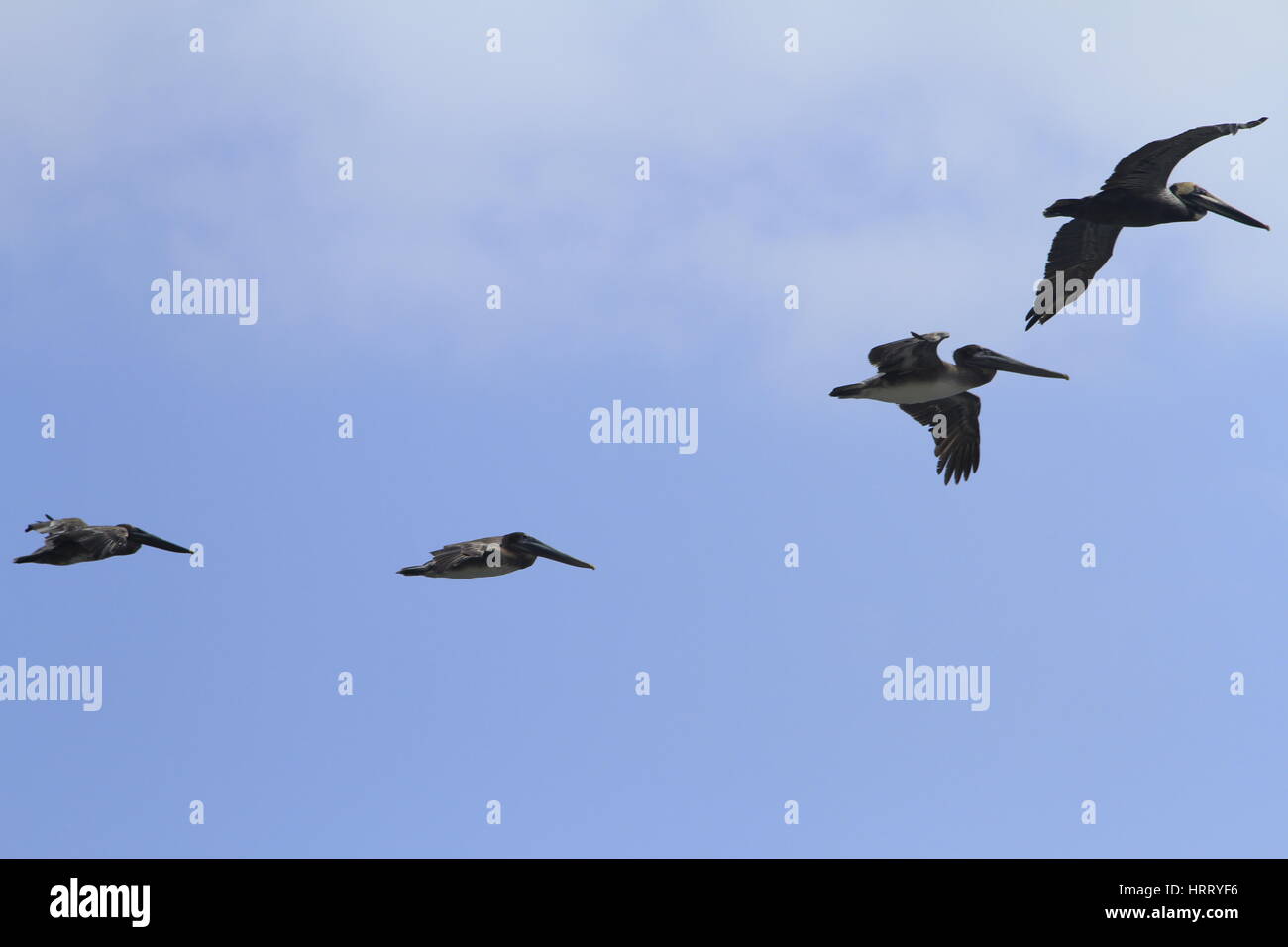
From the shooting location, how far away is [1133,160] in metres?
19.7

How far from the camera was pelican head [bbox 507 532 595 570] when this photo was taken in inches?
838

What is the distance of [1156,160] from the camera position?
1969 centimetres

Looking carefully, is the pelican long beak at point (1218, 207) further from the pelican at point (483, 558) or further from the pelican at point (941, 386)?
the pelican at point (483, 558)

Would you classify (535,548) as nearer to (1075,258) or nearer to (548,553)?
(548,553)

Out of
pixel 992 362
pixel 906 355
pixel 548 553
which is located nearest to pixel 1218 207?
pixel 992 362

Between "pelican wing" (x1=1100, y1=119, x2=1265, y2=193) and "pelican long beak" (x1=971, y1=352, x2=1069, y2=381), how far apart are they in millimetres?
2309

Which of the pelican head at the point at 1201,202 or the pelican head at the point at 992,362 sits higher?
the pelican head at the point at 1201,202

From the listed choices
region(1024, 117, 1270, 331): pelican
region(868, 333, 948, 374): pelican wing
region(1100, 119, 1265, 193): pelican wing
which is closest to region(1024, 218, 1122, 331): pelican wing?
region(1024, 117, 1270, 331): pelican

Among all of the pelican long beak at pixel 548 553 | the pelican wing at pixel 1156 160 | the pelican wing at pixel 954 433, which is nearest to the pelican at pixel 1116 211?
the pelican wing at pixel 1156 160

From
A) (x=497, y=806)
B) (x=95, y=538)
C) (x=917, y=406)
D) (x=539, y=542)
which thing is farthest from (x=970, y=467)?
(x=95, y=538)

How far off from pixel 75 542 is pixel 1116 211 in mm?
13256

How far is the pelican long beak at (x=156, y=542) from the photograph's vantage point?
2255 centimetres
